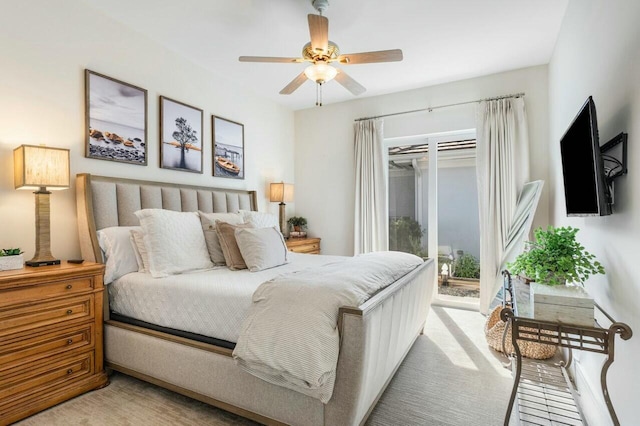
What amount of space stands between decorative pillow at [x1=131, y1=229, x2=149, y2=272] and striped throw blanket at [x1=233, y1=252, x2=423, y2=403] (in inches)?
47.7

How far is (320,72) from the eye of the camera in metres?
2.57

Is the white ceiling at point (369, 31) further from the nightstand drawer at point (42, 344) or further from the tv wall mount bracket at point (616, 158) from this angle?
the nightstand drawer at point (42, 344)

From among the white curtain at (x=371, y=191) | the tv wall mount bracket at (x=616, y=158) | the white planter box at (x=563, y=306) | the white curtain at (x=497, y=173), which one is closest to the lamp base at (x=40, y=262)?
the white planter box at (x=563, y=306)

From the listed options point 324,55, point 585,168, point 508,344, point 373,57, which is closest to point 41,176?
point 324,55

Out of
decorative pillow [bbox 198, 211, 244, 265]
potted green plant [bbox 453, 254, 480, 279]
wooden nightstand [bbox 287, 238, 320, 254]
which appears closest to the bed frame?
decorative pillow [bbox 198, 211, 244, 265]

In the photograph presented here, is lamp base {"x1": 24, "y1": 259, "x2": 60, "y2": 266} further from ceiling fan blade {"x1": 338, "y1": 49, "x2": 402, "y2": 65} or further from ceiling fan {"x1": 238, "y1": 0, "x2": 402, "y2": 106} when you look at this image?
ceiling fan blade {"x1": 338, "y1": 49, "x2": 402, "y2": 65}

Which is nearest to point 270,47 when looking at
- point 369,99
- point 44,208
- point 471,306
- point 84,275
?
point 369,99

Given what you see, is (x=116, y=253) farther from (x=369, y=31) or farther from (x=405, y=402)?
(x=369, y=31)

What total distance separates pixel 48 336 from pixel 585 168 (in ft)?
10.7

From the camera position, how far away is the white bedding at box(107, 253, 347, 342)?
1.92 meters

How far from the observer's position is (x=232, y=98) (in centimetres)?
421

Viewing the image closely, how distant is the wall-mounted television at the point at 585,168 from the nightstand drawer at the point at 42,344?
3100 millimetres

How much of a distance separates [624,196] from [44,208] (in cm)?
338

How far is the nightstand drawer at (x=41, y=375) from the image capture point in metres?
1.88
